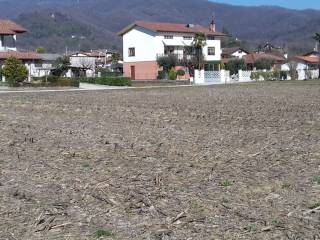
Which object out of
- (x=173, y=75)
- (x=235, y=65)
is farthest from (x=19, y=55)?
(x=235, y=65)

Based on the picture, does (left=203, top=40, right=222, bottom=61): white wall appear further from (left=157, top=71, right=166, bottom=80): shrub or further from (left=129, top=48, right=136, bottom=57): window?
(left=129, top=48, right=136, bottom=57): window

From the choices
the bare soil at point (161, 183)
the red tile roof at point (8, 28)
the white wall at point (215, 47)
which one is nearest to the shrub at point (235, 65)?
the white wall at point (215, 47)

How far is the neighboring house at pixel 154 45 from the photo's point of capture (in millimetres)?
71375

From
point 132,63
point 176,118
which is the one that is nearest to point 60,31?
point 132,63

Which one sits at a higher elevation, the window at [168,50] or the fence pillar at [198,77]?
the window at [168,50]

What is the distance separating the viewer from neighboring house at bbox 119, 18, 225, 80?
7138 cm

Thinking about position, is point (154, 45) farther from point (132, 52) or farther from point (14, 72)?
point (14, 72)

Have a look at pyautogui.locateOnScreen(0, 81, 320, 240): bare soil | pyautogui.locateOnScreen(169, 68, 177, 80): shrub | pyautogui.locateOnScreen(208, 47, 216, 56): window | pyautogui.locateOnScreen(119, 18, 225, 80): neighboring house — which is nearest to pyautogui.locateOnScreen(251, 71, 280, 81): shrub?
pyautogui.locateOnScreen(119, 18, 225, 80): neighboring house

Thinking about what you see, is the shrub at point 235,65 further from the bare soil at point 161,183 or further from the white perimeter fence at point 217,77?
the bare soil at point 161,183

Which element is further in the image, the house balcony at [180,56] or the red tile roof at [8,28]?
the house balcony at [180,56]

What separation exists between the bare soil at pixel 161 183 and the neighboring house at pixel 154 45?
58.8 meters

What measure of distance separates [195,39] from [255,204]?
66175 millimetres

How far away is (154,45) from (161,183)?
65.1m

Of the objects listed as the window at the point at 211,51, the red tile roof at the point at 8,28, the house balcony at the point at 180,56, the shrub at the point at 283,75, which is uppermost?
the red tile roof at the point at 8,28
